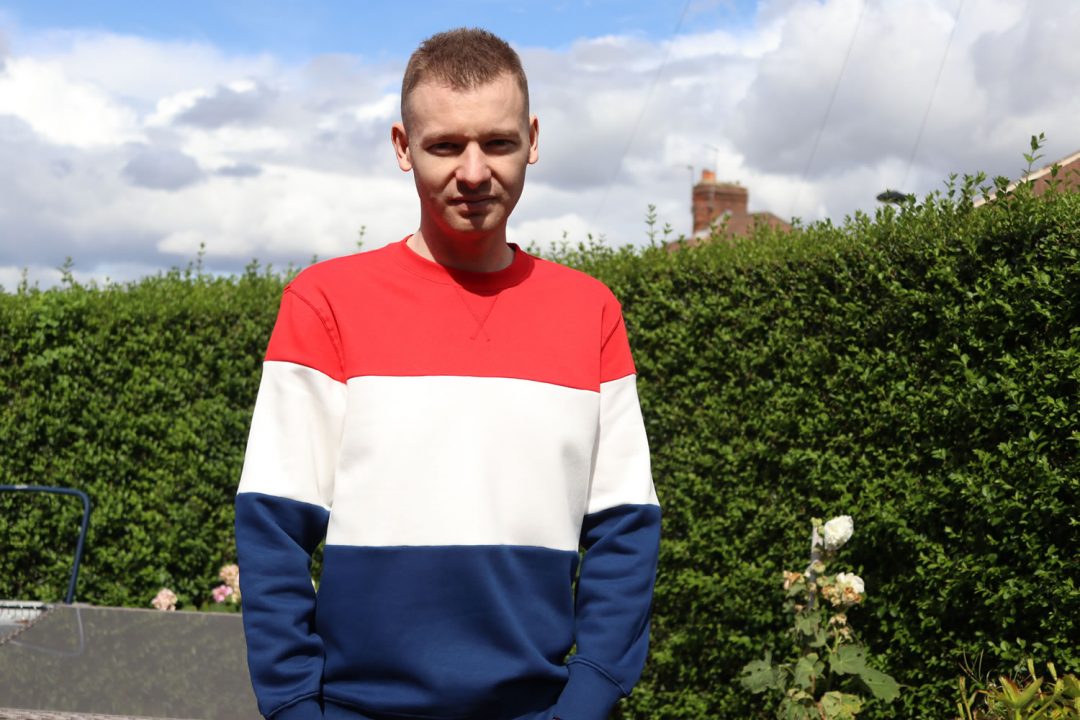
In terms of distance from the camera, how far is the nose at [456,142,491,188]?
2035 mm

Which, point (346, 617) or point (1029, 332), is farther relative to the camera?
point (1029, 332)

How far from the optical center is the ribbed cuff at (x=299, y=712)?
1949mm

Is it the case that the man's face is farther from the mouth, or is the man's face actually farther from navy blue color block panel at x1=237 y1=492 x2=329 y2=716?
navy blue color block panel at x1=237 y1=492 x2=329 y2=716

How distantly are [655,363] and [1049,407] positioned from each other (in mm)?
1946

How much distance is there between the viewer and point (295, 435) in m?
2.02

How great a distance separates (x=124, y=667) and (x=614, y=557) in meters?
2.94

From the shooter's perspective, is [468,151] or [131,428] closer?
[468,151]

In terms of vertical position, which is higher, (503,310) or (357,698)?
(503,310)

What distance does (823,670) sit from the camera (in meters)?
5.10

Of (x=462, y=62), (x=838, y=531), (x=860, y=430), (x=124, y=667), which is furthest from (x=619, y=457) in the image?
(x=860, y=430)

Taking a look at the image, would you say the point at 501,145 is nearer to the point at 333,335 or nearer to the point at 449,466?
the point at 333,335

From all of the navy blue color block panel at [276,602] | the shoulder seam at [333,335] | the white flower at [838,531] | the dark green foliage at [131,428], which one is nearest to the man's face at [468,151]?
the shoulder seam at [333,335]

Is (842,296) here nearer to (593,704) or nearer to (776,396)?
(776,396)

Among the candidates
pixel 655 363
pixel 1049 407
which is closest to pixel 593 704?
pixel 1049 407
